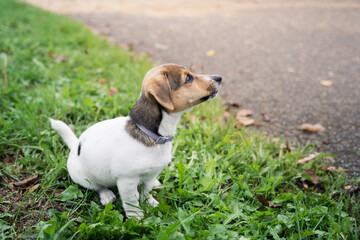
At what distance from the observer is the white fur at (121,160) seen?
2.34 meters

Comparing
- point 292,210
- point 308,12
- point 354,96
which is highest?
point 308,12

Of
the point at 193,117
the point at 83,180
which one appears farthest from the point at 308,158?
the point at 83,180

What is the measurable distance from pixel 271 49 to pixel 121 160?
17.2ft

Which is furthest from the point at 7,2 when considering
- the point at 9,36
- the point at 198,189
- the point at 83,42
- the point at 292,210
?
the point at 292,210

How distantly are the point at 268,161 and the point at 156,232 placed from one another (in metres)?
1.64

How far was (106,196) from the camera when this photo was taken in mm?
2740

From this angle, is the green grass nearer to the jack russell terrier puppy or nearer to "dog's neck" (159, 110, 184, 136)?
the jack russell terrier puppy

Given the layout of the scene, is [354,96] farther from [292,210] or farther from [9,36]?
[9,36]

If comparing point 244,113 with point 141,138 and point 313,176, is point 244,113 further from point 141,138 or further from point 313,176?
point 141,138

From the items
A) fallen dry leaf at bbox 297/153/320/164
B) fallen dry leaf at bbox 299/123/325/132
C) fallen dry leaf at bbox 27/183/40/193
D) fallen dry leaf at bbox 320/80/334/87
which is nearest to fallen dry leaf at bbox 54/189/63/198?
fallen dry leaf at bbox 27/183/40/193

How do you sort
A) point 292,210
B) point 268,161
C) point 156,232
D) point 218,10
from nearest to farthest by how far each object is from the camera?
point 156,232, point 292,210, point 268,161, point 218,10

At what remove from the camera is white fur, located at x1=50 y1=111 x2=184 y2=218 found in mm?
2336

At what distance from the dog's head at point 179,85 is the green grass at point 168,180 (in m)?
0.73

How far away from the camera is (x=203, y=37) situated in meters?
7.21
